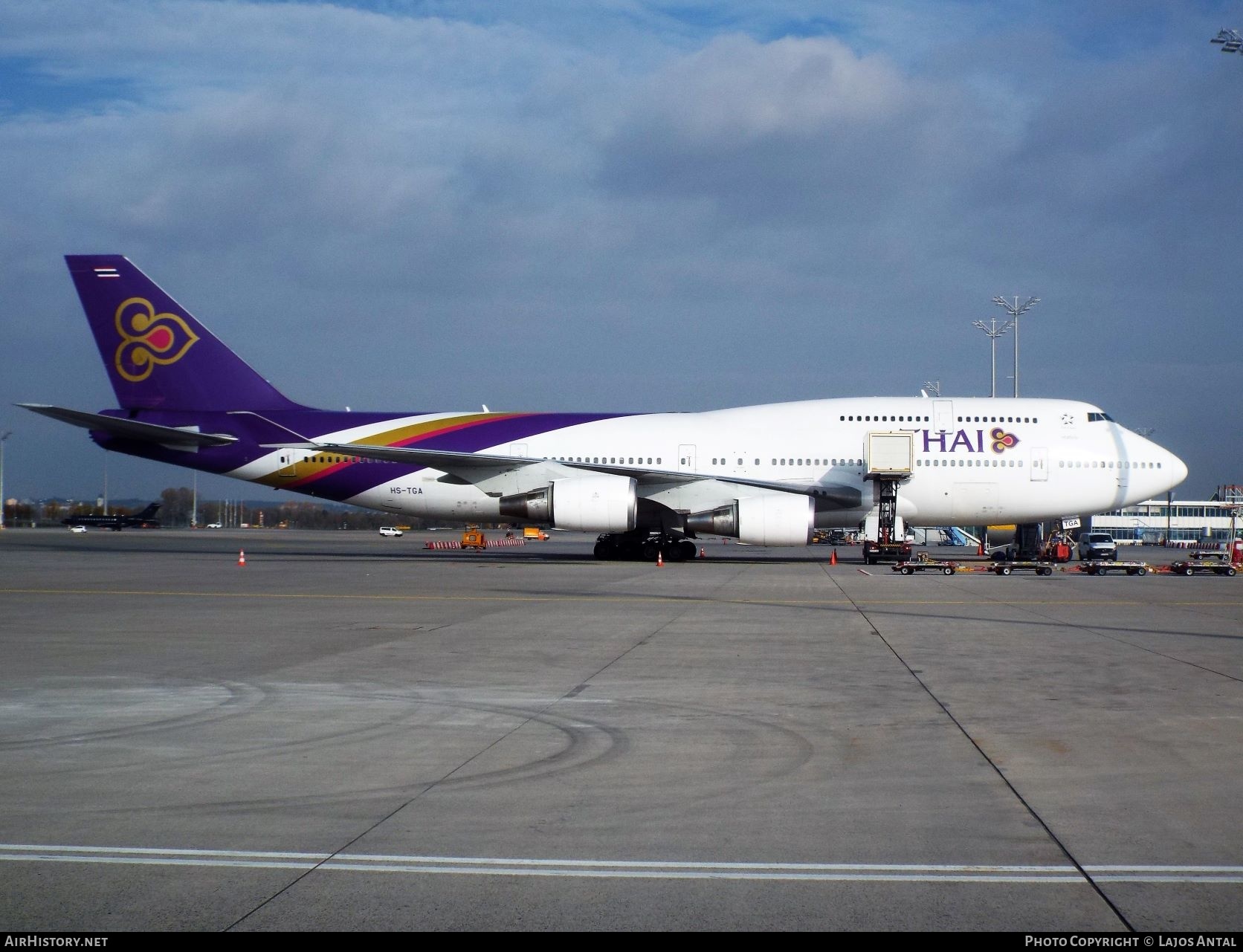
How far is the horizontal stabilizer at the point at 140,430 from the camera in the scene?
28062 mm

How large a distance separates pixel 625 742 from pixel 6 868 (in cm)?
355

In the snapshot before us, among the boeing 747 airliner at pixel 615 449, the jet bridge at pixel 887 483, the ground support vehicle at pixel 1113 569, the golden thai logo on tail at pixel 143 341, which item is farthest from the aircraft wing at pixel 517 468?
the ground support vehicle at pixel 1113 569

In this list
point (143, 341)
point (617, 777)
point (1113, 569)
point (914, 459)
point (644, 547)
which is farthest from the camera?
point (644, 547)

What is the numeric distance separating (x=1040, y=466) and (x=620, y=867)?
27901mm

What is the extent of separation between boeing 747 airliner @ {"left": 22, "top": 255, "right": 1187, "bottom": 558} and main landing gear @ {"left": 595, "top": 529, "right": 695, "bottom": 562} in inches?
4.4

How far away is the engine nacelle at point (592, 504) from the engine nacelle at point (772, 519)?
2.68 metres

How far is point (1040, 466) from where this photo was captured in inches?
1169

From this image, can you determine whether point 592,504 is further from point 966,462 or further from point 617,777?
point 617,777

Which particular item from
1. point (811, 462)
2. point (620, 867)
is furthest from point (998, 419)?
point (620, 867)

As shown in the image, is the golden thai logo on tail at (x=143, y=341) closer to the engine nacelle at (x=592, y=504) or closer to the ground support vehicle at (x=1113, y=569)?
the engine nacelle at (x=592, y=504)

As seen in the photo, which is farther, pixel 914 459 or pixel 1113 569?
pixel 914 459

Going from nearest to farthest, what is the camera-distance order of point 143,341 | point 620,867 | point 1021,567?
point 620,867
point 1021,567
point 143,341

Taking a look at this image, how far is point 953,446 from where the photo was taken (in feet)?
97.2

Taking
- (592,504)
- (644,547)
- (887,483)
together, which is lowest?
(644,547)
